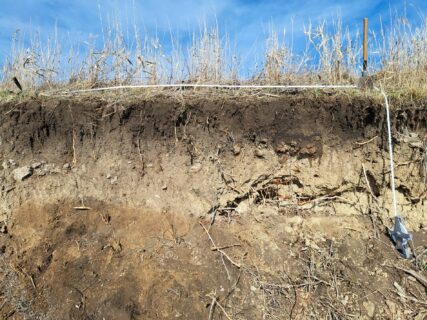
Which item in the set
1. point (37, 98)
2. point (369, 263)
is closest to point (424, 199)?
point (369, 263)

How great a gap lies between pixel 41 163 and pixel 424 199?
4156 mm

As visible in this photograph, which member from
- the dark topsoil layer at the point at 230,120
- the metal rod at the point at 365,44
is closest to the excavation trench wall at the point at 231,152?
the dark topsoil layer at the point at 230,120

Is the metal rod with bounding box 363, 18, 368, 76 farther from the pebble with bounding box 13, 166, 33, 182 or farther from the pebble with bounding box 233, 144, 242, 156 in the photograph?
the pebble with bounding box 13, 166, 33, 182

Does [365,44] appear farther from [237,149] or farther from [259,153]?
[237,149]

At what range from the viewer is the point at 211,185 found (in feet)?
11.9

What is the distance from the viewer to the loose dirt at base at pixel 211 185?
3.32 metres

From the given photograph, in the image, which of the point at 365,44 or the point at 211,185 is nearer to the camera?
the point at 211,185

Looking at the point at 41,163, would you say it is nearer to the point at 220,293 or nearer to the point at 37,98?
the point at 37,98

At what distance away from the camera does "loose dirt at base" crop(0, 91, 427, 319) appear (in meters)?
3.32

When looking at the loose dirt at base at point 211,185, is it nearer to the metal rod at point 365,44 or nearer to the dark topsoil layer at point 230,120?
the dark topsoil layer at point 230,120

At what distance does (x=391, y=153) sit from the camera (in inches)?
137

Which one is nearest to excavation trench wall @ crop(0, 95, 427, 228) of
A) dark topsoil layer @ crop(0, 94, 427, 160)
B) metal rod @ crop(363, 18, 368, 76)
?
dark topsoil layer @ crop(0, 94, 427, 160)

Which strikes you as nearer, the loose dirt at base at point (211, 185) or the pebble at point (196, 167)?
the loose dirt at base at point (211, 185)

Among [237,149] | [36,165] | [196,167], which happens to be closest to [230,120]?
[237,149]
